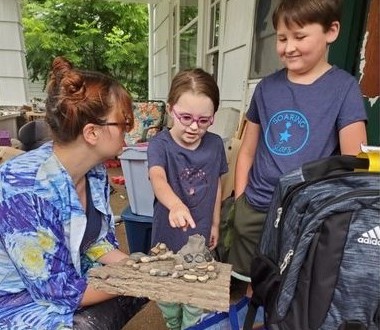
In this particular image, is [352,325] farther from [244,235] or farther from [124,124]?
[124,124]

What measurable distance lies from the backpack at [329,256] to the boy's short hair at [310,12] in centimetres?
51

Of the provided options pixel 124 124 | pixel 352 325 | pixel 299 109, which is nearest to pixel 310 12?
pixel 299 109

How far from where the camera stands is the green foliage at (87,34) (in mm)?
13758

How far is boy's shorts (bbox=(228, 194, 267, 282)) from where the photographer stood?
4.81ft

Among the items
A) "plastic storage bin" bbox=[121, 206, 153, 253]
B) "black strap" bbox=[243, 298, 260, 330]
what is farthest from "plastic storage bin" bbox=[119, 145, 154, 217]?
"black strap" bbox=[243, 298, 260, 330]

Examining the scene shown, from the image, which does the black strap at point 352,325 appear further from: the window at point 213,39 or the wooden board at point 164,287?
the window at point 213,39

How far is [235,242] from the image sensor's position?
156 cm

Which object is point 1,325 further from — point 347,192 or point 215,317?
point 347,192

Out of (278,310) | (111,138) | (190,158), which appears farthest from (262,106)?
(278,310)

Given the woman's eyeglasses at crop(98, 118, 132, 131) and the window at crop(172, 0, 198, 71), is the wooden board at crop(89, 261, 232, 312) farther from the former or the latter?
the window at crop(172, 0, 198, 71)

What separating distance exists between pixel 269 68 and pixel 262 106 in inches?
57.3

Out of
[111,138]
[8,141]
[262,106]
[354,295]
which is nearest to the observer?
[354,295]

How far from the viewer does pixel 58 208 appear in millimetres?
1190

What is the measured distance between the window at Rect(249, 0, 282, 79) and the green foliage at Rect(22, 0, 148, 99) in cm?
1154
